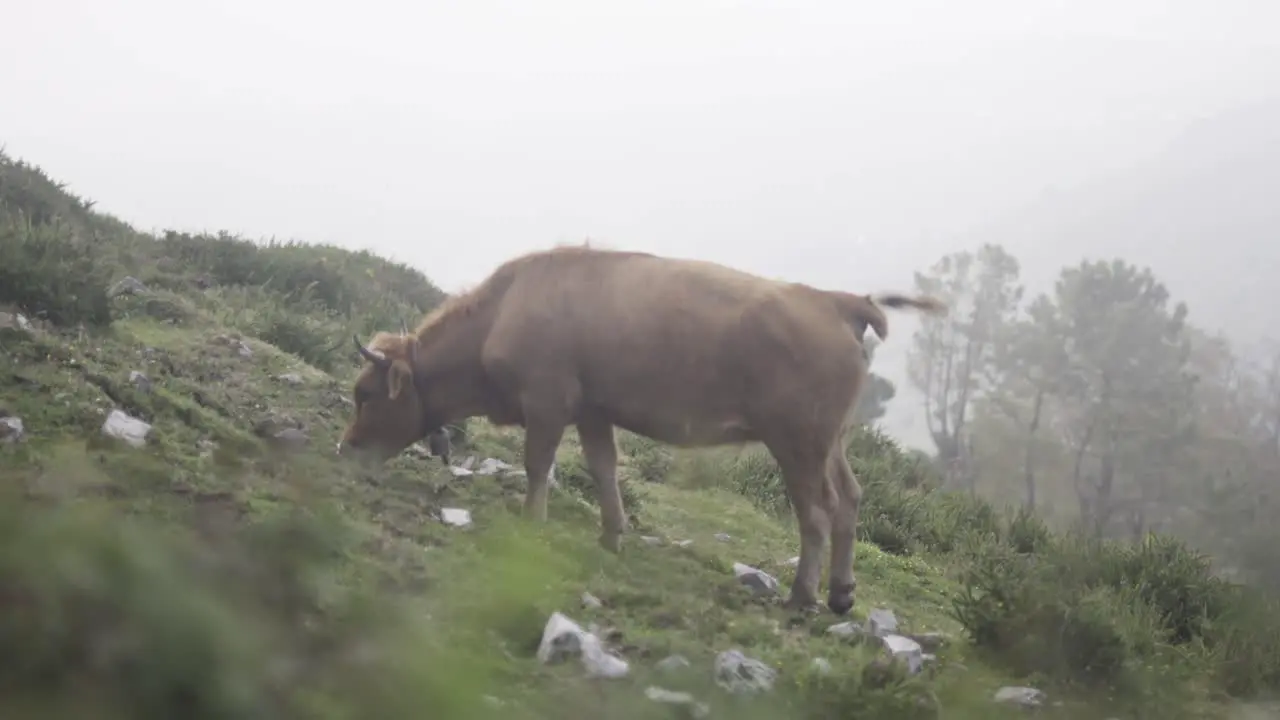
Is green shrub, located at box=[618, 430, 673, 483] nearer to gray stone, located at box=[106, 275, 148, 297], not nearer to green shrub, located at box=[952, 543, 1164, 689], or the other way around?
green shrub, located at box=[952, 543, 1164, 689]

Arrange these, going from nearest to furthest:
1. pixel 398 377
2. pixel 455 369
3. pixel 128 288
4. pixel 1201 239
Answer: pixel 398 377, pixel 455 369, pixel 128 288, pixel 1201 239

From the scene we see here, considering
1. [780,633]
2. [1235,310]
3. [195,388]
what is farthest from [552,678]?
[1235,310]

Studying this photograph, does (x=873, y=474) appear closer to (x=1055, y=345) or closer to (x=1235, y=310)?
(x=1055, y=345)

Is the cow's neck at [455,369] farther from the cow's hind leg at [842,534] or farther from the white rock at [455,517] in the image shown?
the cow's hind leg at [842,534]

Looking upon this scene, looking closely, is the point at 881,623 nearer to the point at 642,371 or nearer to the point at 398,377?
the point at 642,371

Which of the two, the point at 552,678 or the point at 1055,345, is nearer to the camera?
the point at 552,678

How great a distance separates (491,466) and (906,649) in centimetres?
412

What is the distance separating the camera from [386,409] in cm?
838

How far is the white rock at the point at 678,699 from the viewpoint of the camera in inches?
102

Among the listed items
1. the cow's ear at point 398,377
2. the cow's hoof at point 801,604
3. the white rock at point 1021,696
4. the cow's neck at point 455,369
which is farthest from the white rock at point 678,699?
the cow's neck at point 455,369

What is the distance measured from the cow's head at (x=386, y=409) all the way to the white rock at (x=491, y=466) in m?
0.58

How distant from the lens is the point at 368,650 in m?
1.42

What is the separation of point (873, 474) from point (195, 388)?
8497 mm

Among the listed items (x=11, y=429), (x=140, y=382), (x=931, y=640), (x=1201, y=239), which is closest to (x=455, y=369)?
(x=140, y=382)
